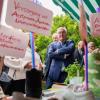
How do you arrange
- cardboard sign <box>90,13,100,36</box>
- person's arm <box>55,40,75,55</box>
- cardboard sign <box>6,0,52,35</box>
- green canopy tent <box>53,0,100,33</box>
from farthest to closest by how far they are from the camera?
person's arm <box>55,40,75,55</box> → green canopy tent <box>53,0,100,33</box> → cardboard sign <box>90,13,100,36</box> → cardboard sign <box>6,0,52,35</box>

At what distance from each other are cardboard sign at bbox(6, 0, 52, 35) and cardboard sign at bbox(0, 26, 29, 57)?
0.09ft

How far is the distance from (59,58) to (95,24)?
6.55 feet

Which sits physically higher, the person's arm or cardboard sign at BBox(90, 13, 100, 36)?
the person's arm

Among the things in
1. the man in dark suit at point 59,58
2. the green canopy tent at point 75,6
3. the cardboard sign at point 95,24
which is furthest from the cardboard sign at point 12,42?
the man in dark suit at point 59,58

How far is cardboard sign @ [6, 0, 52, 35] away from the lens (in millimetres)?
834

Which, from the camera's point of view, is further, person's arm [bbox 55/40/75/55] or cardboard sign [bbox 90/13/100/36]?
person's arm [bbox 55/40/75/55]

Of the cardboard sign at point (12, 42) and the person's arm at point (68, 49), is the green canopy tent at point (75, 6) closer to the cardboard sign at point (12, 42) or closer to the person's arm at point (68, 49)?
the cardboard sign at point (12, 42)

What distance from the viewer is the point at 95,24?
1.09m

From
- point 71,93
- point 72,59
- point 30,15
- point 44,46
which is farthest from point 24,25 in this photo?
point 44,46

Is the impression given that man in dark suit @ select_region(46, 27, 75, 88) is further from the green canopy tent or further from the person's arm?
the green canopy tent

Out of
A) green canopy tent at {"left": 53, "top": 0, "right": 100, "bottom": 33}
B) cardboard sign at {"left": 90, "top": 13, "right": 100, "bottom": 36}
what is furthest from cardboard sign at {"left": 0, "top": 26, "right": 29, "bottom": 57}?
green canopy tent at {"left": 53, "top": 0, "right": 100, "bottom": 33}

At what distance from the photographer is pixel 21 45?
87 cm

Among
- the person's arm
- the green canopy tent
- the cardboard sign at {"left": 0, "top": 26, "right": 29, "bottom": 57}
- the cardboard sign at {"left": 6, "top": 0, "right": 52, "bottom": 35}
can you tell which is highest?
the green canopy tent

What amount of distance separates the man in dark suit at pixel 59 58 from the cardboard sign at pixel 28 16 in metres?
1.94
